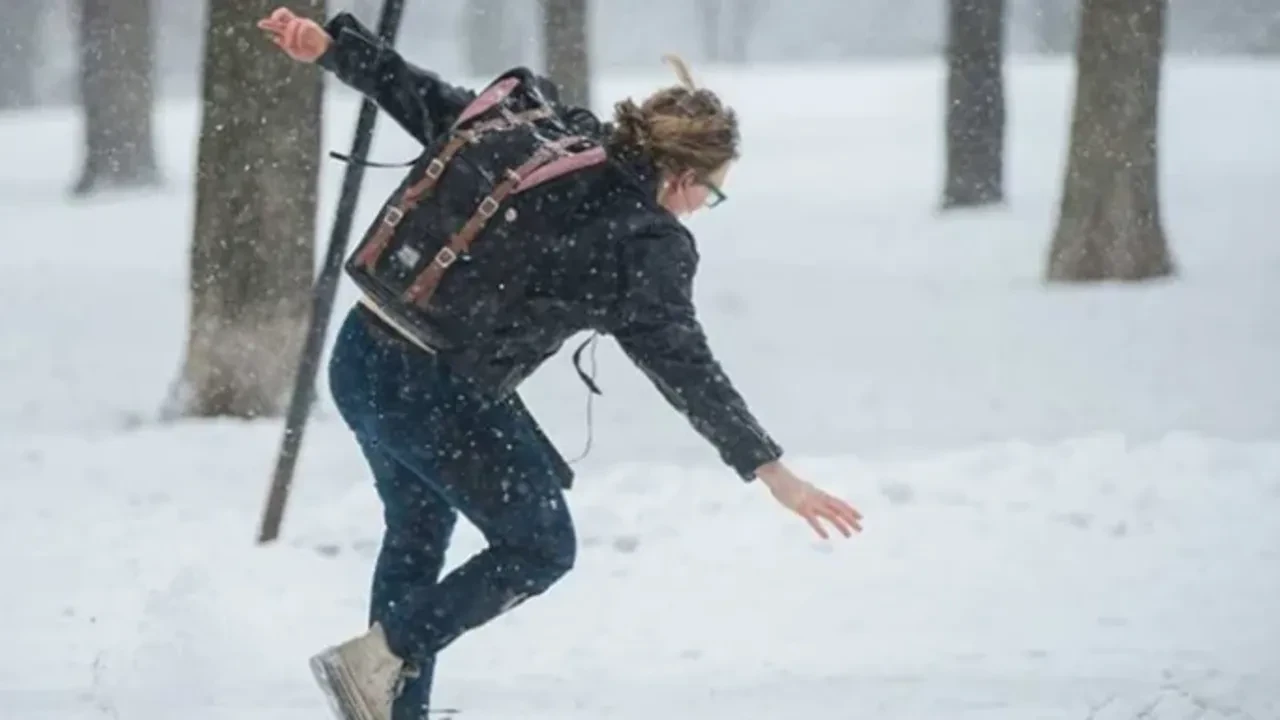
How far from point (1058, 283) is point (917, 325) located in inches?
49.1

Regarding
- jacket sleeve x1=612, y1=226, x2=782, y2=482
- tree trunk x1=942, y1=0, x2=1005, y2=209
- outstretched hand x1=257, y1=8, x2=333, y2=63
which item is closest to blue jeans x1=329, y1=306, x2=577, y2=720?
jacket sleeve x1=612, y1=226, x2=782, y2=482

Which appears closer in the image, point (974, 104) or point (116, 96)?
point (974, 104)

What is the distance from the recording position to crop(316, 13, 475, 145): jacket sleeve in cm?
448

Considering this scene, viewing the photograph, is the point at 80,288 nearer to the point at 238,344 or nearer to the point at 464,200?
the point at 238,344

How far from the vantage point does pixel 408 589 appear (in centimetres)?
459

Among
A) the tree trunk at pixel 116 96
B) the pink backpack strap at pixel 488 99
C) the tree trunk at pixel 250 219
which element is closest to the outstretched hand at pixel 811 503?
the pink backpack strap at pixel 488 99

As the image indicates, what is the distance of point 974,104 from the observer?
17375 mm

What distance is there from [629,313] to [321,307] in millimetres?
2743

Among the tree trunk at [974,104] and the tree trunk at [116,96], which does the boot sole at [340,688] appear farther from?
the tree trunk at [116,96]

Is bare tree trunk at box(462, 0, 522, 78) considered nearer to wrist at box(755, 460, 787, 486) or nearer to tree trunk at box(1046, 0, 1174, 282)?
tree trunk at box(1046, 0, 1174, 282)

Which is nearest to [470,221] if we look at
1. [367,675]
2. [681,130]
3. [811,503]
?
[681,130]

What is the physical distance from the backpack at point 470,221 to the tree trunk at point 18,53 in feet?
141

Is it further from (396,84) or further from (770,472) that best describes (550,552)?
(396,84)

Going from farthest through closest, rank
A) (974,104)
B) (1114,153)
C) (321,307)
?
(974,104)
(1114,153)
(321,307)
